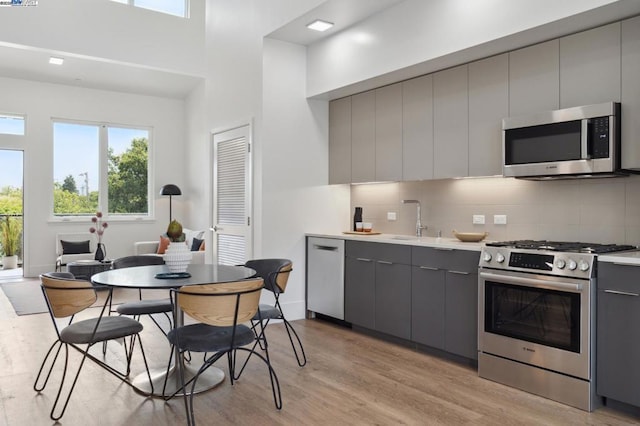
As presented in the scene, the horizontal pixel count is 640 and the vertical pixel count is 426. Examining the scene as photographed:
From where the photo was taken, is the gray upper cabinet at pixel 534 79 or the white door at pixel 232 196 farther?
the white door at pixel 232 196

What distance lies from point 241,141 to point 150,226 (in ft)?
17.2

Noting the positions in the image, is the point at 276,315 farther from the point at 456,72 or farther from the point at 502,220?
the point at 456,72

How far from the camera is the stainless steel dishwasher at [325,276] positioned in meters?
4.90

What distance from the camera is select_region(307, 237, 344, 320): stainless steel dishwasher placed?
490 centimetres

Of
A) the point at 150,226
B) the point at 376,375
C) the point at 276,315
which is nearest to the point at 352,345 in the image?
the point at 376,375

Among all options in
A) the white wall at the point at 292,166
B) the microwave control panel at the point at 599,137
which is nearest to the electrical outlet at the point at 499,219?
the microwave control panel at the point at 599,137

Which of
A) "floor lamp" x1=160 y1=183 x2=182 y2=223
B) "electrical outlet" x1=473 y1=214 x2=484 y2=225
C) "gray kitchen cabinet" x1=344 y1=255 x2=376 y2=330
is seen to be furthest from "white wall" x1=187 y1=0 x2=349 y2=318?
"floor lamp" x1=160 y1=183 x2=182 y2=223

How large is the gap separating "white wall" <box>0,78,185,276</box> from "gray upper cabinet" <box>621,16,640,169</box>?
8.60 metres

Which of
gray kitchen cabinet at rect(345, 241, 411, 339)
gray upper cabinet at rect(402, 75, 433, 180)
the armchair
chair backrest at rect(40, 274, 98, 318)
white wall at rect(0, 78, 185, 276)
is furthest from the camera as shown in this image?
white wall at rect(0, 78, 185, 276)

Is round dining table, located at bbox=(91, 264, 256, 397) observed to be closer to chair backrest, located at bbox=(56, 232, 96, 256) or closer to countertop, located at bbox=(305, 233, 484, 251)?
countertop, located at bbox=(305, 233, 484, 251)

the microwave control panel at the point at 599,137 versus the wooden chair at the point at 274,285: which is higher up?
the microwave control panel at the point at 599,137

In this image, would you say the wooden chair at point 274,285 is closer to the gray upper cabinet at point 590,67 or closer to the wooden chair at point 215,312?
the wooden chair at point 215,312

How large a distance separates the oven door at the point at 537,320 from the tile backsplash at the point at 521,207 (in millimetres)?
718

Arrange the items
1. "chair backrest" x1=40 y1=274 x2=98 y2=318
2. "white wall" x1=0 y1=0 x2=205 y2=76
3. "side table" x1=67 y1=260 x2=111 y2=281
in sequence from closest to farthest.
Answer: "chair backrest" x1=40 y1=274 x2=98 y2=318, "white wall" x1=0 y1=0 x2=205 y2=76, "side table" x1=67 y1=260 x2=111 y2=281
